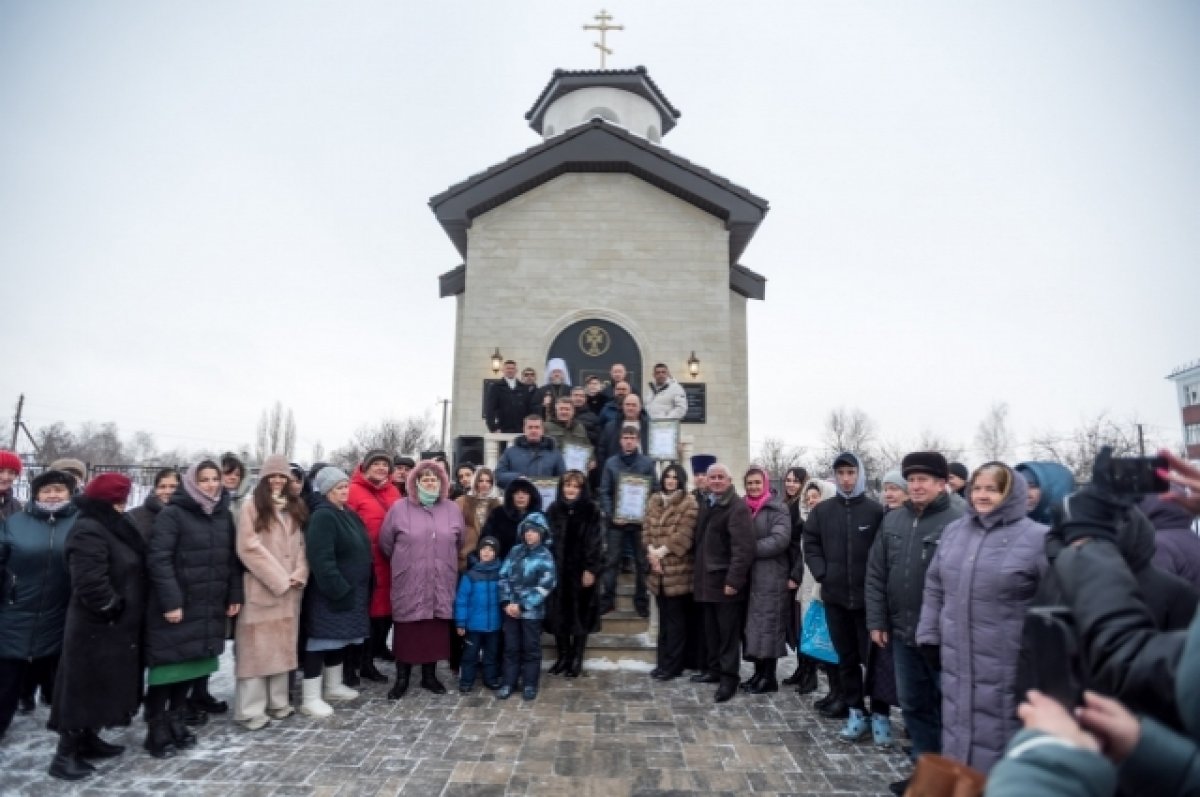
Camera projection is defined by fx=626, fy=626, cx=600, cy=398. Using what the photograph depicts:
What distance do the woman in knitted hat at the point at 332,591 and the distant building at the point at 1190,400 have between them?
5610 centimetres

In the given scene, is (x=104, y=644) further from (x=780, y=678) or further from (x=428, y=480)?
(x=780, y=678)

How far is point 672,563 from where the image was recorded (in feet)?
22.4

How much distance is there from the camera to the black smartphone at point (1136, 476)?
6.03ft

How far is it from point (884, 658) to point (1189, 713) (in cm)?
408

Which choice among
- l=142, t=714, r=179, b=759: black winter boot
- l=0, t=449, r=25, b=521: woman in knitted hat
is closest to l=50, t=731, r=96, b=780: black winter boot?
l=142, t=714, r=179, b=759: black winter boot

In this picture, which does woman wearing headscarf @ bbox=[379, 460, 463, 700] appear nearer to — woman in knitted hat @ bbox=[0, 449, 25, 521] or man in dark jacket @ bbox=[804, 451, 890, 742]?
woman in knitted hat @ bbox=[0, 449, 25, 521]

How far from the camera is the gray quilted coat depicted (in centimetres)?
628

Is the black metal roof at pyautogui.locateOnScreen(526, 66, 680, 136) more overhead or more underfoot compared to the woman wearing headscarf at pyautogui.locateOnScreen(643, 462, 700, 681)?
more overhead

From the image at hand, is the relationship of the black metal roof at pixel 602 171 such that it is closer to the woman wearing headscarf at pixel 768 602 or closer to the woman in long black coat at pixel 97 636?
the woman wearing headscarf at pixel 768 602

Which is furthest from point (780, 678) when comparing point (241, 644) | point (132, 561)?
point (132, 561)

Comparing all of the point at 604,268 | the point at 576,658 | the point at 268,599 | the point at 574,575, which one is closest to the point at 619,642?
the point at 576,658

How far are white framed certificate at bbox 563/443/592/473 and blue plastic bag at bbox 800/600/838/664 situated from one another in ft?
12.1

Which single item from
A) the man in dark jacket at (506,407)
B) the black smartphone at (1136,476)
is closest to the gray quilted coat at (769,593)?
the black smartphone at (1136,476)

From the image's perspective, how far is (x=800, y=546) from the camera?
266 inches
